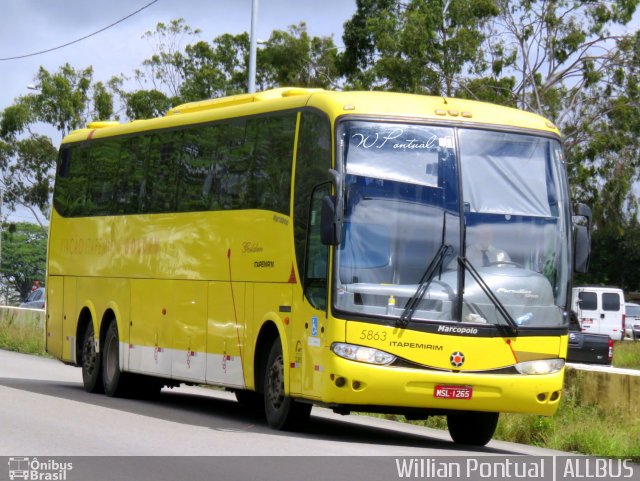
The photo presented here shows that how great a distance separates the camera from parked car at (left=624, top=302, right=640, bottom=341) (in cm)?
5356

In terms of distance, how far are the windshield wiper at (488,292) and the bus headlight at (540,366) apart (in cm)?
37

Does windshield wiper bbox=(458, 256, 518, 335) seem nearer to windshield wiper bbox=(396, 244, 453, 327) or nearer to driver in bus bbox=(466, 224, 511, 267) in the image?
driver in bus bbox=(466, 224, 511, 267)

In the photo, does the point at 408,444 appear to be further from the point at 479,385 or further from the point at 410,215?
the point at 410,215

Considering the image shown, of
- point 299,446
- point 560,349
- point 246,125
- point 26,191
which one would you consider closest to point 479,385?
point 560,349

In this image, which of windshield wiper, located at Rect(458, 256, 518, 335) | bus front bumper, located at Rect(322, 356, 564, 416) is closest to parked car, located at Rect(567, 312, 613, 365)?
bus front bumper, located at Rect(322, 356, 564, 416)

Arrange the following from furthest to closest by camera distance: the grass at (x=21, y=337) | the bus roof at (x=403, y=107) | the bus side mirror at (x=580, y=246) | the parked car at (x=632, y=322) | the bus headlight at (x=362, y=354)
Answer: the parked car at (x=632, y=322), the grass at (x=21, y=337), the bus side mirror at (x=580, y=246), the bus roof at (x=403, y=107), the bus headlight at (x=362, y=354)

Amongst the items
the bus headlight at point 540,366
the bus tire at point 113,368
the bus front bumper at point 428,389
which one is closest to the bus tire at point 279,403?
the bus front bumper at point 428,389

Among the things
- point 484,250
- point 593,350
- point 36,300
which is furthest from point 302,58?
point 484,250

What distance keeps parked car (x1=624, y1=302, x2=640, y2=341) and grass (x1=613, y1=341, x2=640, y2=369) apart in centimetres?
874

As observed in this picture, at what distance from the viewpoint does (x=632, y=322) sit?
5669 cm

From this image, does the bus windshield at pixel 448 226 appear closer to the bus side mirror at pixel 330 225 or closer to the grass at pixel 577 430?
the bus side mirror at pixel 330 225

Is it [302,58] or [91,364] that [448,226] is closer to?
[91,364]

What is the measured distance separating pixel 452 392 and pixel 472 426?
5.77 feet

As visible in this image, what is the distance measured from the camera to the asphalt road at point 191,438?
11.1m
